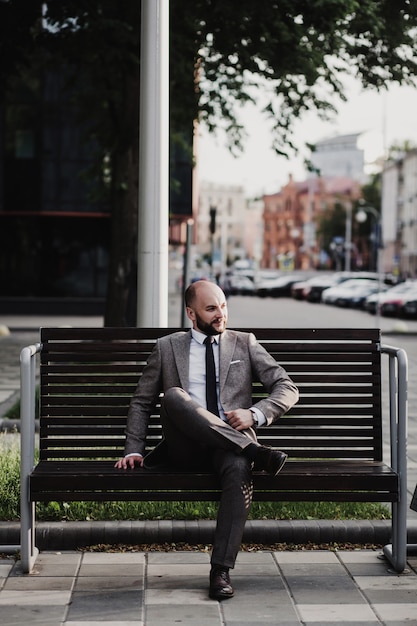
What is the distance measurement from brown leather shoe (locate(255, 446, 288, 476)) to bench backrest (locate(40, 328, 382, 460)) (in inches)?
23.0

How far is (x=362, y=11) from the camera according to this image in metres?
15.2

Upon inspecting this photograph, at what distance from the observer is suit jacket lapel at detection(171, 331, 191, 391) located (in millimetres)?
5645

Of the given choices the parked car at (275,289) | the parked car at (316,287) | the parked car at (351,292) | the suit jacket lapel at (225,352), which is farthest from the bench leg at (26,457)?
the parked car at (275,289)

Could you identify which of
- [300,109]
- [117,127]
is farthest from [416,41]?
[117,127]

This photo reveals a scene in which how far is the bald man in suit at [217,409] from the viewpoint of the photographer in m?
5.25

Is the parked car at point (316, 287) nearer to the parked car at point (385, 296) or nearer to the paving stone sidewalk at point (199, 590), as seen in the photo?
the parked car at point (385, 296)

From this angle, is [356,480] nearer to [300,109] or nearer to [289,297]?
[300,109]

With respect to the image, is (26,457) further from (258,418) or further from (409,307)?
(409,307)

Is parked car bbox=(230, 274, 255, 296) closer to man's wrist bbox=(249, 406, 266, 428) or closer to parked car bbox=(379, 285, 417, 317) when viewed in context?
parked car bbox=(379, 285, 417, 317)

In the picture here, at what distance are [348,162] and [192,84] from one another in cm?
14505

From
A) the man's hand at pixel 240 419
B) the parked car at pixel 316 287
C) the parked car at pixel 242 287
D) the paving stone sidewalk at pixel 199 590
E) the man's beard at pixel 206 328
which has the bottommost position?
the parked car at pixel 242 287

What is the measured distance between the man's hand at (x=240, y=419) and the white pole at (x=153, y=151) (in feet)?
7.52

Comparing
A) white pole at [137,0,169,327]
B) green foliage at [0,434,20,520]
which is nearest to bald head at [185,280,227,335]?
green foliage at [0,434,20,520]

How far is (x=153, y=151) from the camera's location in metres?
7.68
